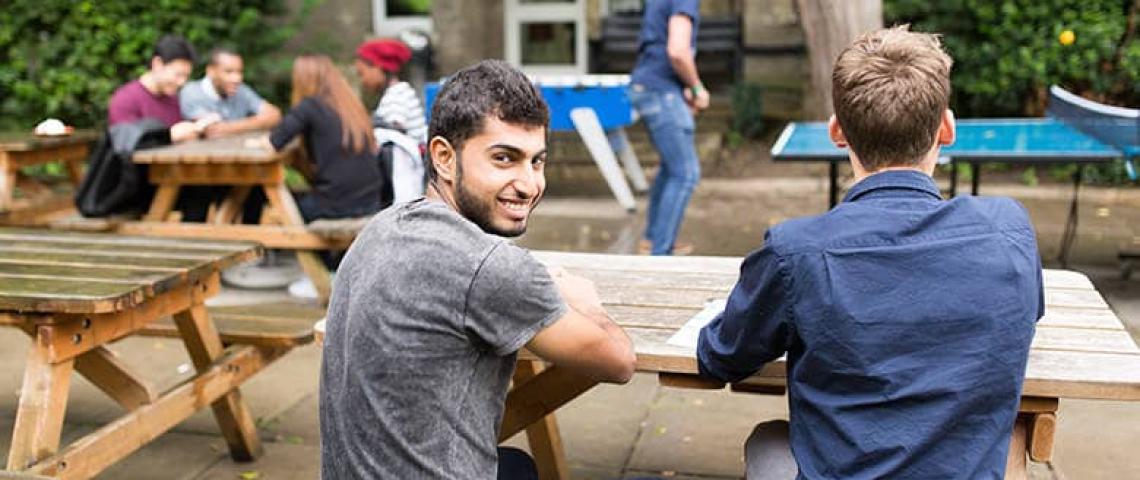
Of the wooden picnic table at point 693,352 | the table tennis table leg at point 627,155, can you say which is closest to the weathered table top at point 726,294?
the wooden picnic table at point 693,352

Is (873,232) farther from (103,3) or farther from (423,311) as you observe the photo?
(103,3)

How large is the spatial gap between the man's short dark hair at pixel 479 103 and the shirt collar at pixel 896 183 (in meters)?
0.61

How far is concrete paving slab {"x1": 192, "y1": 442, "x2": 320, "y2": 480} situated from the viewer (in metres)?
4.03

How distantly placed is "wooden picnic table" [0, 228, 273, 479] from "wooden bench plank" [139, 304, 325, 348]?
0.19ft

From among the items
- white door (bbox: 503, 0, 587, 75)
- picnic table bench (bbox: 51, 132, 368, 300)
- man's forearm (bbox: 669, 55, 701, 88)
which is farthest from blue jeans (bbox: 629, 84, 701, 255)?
white door (bbox: 503, 0, 587, 75)

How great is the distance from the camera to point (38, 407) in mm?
3250

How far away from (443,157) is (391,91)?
4.24 meters

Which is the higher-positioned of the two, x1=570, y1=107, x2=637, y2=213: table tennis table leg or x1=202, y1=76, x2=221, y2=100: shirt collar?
x1=202, y1=76, x2=221, y2=100: shirt collar

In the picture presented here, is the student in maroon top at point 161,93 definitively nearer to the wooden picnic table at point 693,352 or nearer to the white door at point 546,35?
the wooden picnic table at point 693,352

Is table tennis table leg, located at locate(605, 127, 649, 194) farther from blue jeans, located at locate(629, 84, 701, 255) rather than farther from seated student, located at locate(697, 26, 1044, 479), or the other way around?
seated student, located at locate(697, 26, 1044, 479)

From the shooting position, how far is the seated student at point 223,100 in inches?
283

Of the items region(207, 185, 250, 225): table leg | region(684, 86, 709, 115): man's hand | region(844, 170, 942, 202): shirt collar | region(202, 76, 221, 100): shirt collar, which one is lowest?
region(207, 185, 250, 225): table leg

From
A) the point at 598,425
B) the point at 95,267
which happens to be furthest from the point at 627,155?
the point at 95,267

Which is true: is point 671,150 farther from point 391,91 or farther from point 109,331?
point 109,331
